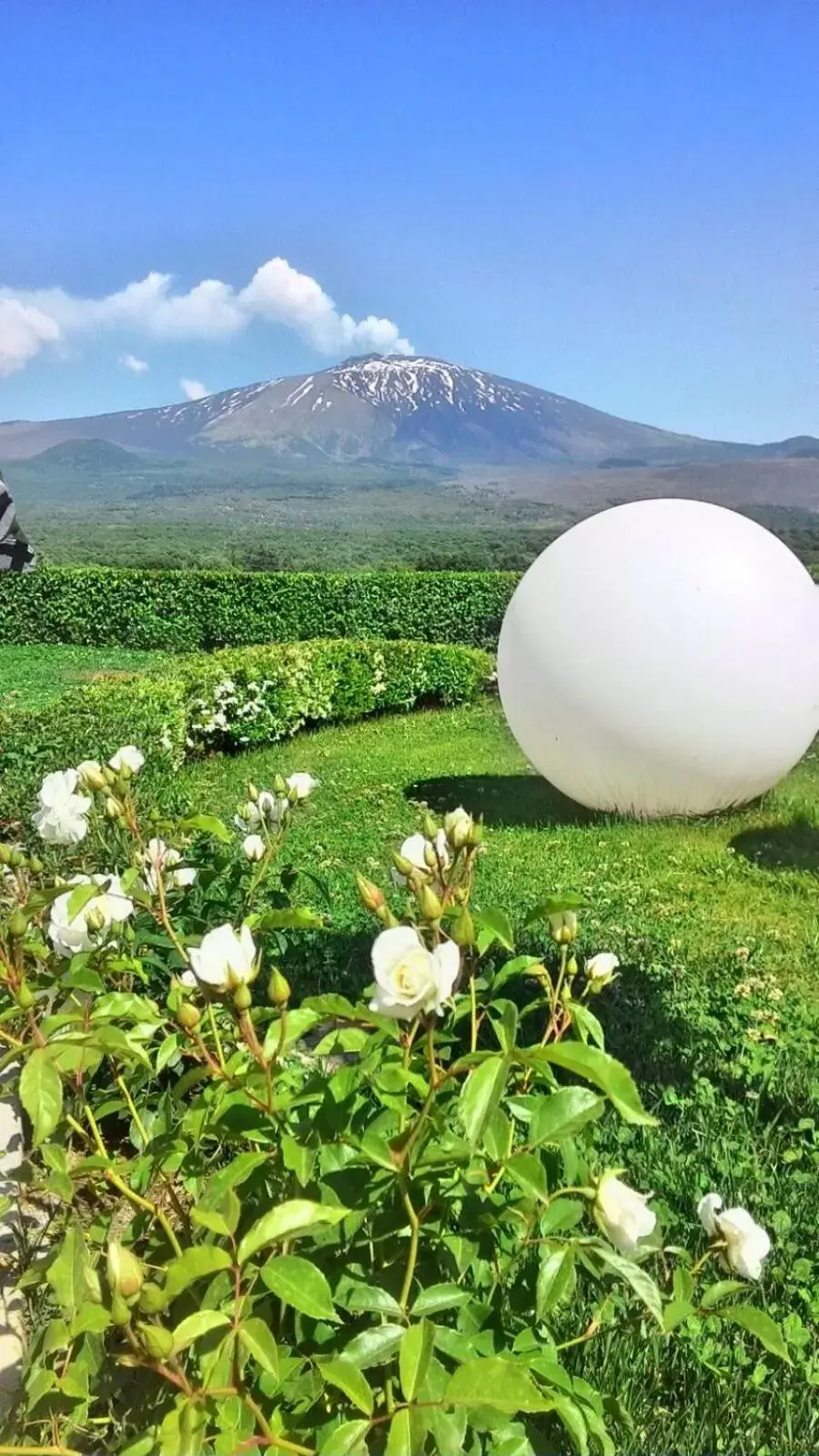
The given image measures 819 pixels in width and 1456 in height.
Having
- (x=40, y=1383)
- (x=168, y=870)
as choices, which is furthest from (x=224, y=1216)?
(x=168, y=870)

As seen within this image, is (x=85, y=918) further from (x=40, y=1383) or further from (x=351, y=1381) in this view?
(x=351, y=1381)

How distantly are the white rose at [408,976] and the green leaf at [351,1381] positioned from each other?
47cm

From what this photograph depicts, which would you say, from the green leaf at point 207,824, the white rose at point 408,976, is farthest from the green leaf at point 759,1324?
the green leaf at point 207,824

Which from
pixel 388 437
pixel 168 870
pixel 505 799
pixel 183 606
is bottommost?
pixel 505 799

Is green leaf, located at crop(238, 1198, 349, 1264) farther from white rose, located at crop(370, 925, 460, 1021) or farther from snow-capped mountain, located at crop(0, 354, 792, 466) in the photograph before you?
snow-capped mountain, located at crop(0, 354, 792, 466)

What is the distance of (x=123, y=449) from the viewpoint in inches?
7333

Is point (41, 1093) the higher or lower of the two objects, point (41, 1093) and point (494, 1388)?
the higher

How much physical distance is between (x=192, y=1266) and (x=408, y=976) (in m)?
0.47

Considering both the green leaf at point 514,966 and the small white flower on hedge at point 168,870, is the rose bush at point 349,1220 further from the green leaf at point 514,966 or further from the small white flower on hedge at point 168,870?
the small white flower on hedge at point 168,870

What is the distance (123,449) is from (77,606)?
7004 inches

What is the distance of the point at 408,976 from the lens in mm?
1345

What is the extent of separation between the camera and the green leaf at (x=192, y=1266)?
4.30 feet

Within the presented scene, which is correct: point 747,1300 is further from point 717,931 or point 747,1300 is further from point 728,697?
point 728,697

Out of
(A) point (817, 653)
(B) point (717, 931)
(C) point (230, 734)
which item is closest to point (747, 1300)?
(B) point (717, 931)
